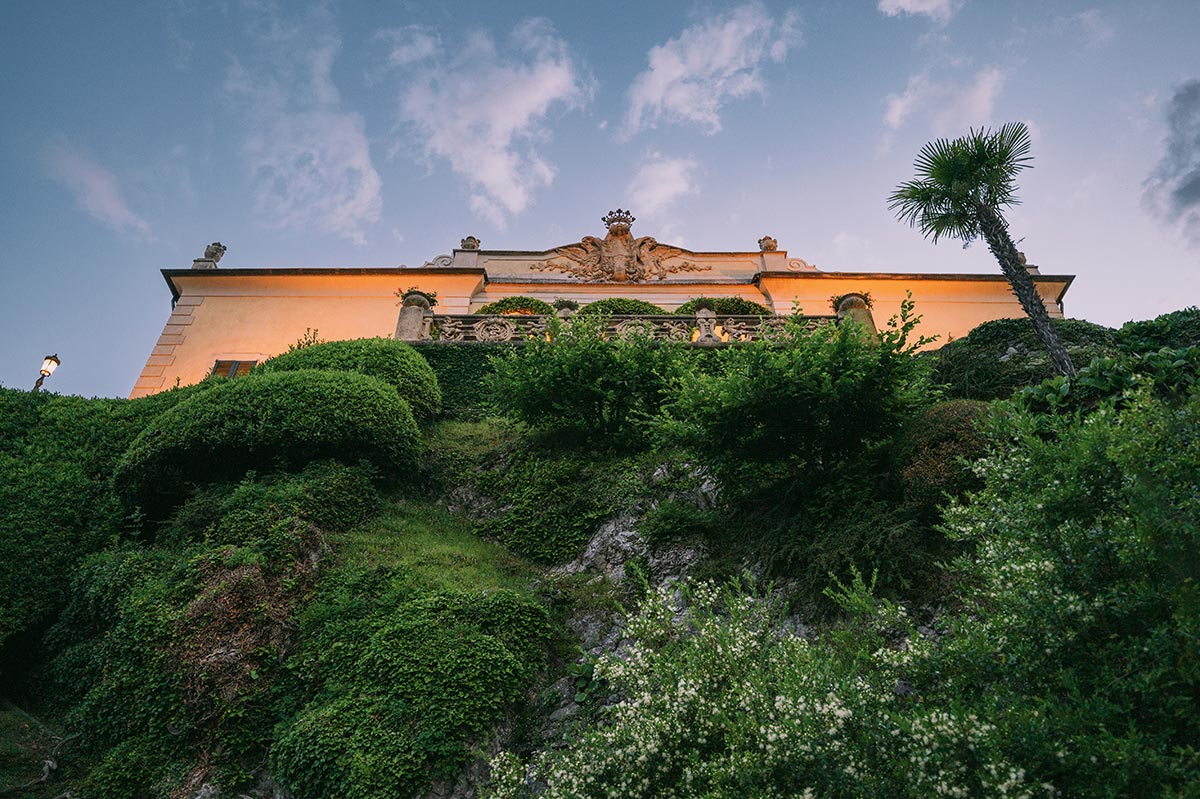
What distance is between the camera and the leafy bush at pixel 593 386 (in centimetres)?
1195

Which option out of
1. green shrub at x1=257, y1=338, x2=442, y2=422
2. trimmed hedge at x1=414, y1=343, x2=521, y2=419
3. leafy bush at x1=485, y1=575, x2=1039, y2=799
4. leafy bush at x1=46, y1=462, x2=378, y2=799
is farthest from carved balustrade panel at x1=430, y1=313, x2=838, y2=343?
leafy bush at x1=485, y1=575, x2=1039, y2=799

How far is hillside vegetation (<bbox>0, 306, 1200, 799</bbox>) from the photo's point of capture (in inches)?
171

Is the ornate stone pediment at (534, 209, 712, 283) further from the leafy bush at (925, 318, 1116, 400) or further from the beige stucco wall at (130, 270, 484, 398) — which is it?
the leafy bush at (925, 318, 1116, 400)

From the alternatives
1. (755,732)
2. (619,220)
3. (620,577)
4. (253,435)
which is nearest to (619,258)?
(619,220)

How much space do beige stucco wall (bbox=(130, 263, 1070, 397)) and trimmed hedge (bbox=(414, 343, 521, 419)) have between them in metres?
7.39

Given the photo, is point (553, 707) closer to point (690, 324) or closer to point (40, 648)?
point (40, 648)

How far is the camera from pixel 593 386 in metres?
11.9

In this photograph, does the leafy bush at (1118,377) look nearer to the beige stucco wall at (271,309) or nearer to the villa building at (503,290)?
the villa building at (503,290)

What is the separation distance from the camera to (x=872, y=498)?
8.27 meters

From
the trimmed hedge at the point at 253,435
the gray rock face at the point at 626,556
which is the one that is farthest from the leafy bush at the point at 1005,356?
the trimmed hedge at the point at 253,435

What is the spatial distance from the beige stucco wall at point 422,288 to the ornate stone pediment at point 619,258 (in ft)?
2.27

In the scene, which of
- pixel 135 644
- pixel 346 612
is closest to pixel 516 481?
pixel 346 612

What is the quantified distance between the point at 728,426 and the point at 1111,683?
196 inches

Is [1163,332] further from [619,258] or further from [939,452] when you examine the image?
[619,258]
